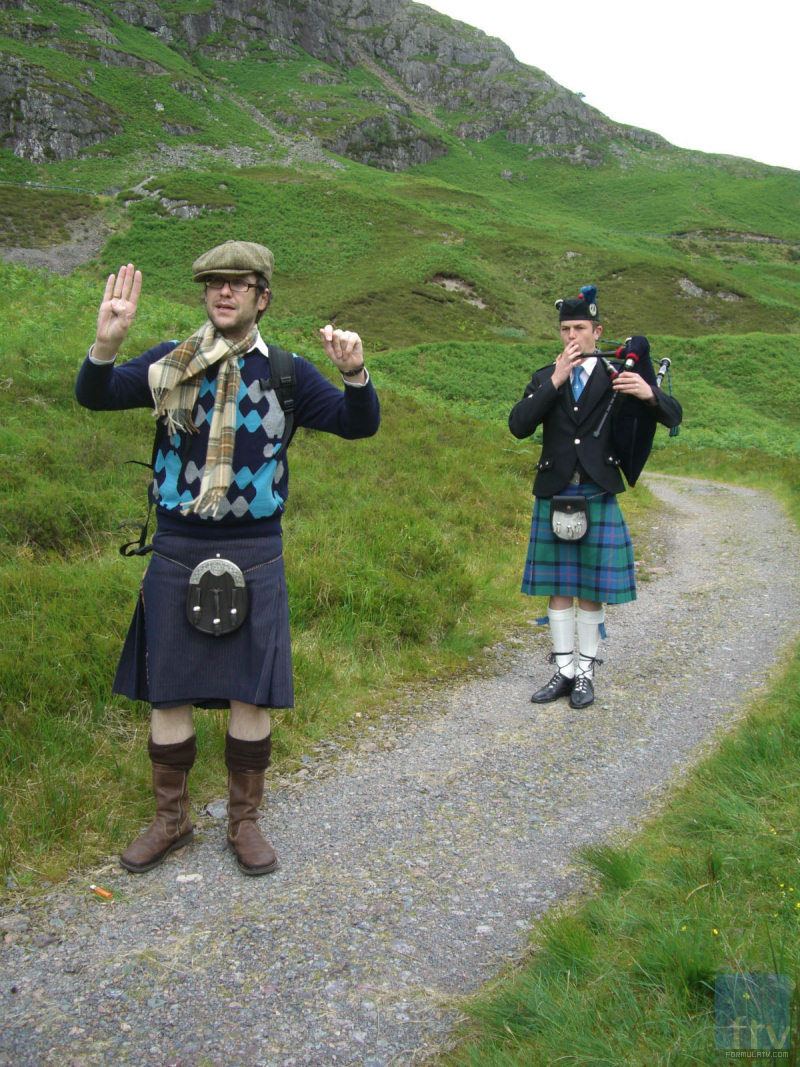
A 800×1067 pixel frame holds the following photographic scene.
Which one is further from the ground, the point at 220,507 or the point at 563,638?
the point at 220,507

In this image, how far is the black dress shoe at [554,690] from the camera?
4945 millimetres

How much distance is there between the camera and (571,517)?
4934mm

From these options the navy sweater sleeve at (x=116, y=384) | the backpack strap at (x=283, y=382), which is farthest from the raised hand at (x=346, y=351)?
the navy sweater sleeve at (x=116, y=384)

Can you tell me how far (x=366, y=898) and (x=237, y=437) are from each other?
177cm

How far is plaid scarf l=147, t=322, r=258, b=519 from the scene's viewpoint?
9.47ft

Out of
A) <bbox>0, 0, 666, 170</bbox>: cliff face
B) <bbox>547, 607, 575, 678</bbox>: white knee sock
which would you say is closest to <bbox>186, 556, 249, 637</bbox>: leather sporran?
<bbox>547, 607, 575, 678</bbox>: white knee sock

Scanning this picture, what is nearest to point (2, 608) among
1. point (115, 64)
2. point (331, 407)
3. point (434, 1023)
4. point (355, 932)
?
point (331, 407)

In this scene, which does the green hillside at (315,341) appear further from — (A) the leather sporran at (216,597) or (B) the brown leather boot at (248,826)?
(A) the leather sporran at (216,597)

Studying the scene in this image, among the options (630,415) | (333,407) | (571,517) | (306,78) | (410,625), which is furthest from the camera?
(306,78)

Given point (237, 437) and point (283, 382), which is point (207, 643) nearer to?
point (237, 437)

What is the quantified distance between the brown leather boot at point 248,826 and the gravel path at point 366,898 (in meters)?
0.06

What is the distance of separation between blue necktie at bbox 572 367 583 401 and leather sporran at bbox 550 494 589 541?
65 centimetres

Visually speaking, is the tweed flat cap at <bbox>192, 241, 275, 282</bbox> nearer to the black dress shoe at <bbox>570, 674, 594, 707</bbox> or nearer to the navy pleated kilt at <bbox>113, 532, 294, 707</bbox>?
the navy pleated kilt at <bbox>113, 532, 294, 707</bbox>

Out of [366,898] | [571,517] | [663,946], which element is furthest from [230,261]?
[571,517]
